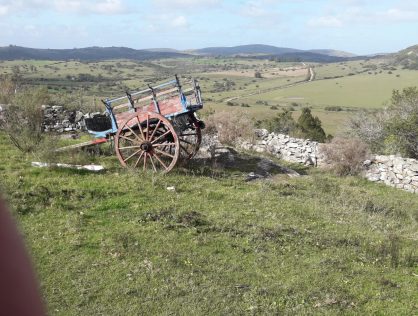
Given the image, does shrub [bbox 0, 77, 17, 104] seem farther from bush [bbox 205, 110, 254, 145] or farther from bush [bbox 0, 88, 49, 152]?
bush [bbox 205, 110, 254, 145]

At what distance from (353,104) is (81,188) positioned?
280ft

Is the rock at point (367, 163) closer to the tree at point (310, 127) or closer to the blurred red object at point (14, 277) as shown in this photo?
the tree at point (310, 127)

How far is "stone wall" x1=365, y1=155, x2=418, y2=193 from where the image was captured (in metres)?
17.4

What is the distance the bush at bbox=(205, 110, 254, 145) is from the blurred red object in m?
20.6

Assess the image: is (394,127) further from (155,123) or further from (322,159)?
(155,123)

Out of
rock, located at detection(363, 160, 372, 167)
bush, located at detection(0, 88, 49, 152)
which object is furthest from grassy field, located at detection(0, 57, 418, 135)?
bush, located at detection(0, 88, 49, 152)

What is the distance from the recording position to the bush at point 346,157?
1834cm

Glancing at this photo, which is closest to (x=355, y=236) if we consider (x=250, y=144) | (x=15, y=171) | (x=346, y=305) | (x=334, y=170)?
(x=346, y=305)

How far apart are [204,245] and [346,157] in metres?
12.0

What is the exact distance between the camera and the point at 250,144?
2169 centimetres

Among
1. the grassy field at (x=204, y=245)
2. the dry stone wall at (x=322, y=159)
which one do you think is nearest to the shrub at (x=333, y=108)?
the dry stone wall at (x=322, y=159)

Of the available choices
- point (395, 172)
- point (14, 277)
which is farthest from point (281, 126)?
point (14, 277)

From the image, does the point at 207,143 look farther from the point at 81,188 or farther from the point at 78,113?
the point at 81,188

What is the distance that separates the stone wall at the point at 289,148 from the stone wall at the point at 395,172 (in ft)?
7.28
